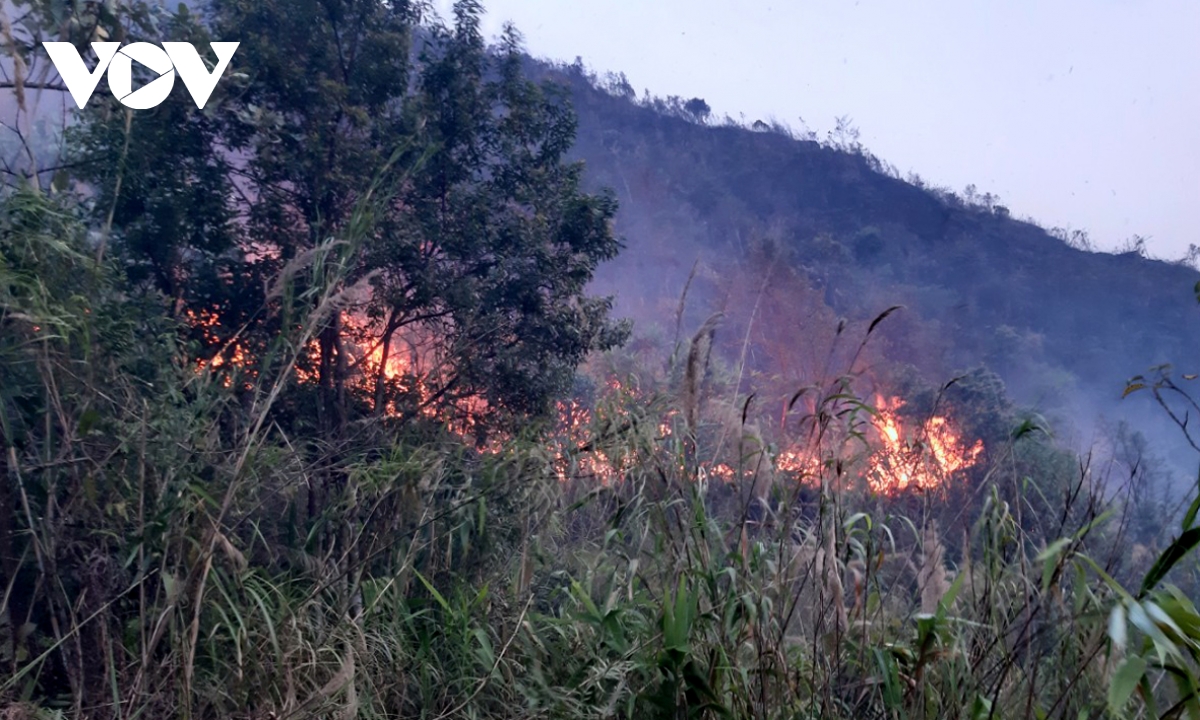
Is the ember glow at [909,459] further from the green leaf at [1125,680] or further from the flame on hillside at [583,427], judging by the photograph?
the green leaf at [1125,680]

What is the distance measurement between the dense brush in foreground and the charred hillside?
11333 mm

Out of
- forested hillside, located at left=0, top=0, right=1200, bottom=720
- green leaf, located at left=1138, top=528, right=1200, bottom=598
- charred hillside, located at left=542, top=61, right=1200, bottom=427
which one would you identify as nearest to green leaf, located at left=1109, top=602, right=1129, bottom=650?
forested hillside, located at left=0, top=0, right=1200, bottom=720

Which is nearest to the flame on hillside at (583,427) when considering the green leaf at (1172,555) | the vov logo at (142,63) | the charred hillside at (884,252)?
the green leaf at (1172,555)

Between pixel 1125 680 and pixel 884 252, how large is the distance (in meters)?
21.2

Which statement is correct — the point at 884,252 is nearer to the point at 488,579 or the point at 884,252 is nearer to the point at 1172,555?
the point at 488,579

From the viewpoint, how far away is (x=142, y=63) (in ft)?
14.8

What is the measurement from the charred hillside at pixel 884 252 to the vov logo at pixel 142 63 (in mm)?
9919

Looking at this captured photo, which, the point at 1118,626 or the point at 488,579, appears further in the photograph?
the point at 488,579

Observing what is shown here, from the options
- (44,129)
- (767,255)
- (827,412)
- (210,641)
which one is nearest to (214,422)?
(210,641)

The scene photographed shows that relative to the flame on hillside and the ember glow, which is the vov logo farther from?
the ember glow

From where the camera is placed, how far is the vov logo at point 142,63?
3.88 meters

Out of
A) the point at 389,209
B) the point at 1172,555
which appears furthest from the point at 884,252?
the point at 1172,555

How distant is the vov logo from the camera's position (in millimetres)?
3883

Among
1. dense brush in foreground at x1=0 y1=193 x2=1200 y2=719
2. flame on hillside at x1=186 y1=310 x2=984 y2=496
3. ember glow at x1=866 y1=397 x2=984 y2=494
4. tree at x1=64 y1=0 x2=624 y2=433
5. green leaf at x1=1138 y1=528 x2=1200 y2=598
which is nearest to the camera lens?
green leaf at x1=1138 y1=528 x2=1200 y2=598
